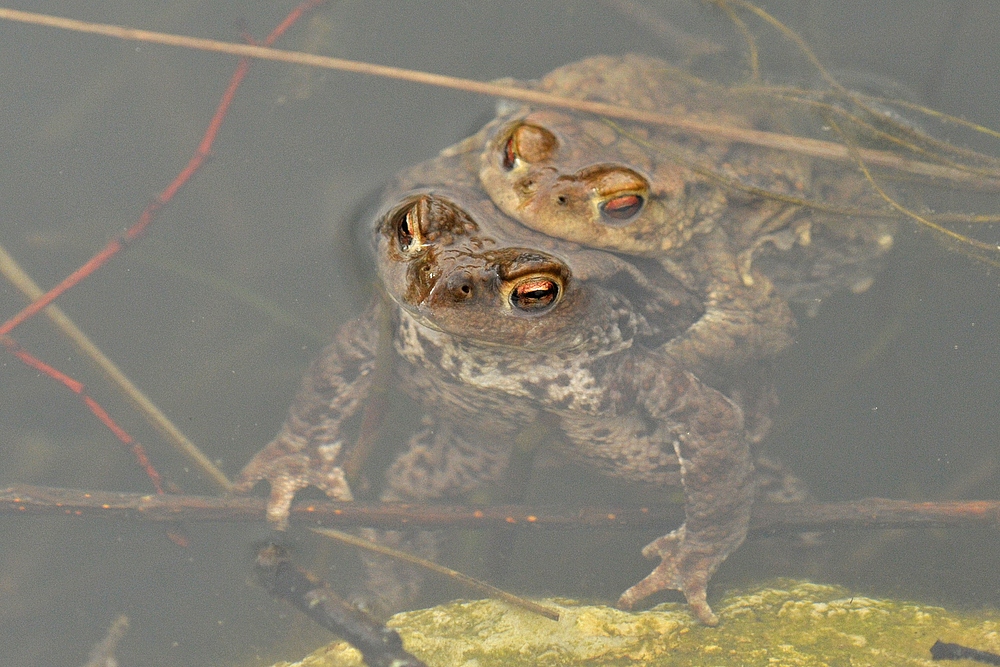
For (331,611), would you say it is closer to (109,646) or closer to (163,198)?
(109,646)

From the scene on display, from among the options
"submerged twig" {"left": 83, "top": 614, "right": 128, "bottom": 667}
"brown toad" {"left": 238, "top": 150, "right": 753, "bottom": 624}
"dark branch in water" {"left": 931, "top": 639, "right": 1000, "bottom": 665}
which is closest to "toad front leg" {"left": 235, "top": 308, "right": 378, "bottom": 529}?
"brown toad" {"left": 238, "top": 150, "right": 753, "bottom": 624}

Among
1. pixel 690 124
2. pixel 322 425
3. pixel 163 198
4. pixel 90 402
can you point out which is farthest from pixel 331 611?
pixel 690 124

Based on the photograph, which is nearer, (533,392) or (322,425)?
(533,392)

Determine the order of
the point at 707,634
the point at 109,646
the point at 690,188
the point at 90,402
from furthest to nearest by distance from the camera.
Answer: the point at 90,402, the point at 109,646, the point at 690,188, the point at 707,634

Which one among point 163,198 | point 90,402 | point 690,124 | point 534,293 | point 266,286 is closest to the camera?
point 534,293

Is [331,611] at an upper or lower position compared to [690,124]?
lower

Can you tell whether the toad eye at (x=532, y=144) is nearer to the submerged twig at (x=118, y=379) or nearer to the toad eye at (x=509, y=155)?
the toad eye at (x=509, y=155)

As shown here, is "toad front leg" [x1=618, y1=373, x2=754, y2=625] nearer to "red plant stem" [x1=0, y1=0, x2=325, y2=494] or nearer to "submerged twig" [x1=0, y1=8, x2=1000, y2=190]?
"submerged twig" [x1=0, y1=8, x2=1000, y2=190]
